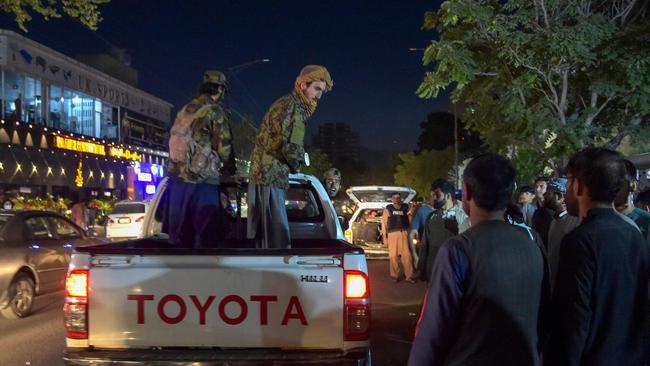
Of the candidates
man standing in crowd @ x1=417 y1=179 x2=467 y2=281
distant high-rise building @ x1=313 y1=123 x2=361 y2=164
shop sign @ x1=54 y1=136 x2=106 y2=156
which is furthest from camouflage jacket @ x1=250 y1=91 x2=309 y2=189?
distant high-rise building @ x1=313 y1=123 x2=361 y2=164

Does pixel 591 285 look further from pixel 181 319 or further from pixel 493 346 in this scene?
pixel 181 319

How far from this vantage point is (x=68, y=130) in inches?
1272

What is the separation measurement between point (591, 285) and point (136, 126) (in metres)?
42.0

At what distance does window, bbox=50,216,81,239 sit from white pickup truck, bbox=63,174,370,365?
659 centimetres

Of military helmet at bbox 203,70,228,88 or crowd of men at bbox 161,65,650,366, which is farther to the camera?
military helmet at bbox 203,70,228,88

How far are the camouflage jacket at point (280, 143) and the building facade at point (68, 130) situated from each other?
925 inches

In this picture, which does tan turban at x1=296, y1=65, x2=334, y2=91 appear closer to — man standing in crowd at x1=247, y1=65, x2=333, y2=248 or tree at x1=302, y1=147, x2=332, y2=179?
man standing in crowd at x1=247, y1=65, x2=333, y2=248

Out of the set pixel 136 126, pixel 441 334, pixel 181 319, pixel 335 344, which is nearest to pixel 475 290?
pixel 441 334

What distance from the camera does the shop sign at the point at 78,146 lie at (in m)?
29.6

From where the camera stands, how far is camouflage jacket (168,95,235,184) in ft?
17.1

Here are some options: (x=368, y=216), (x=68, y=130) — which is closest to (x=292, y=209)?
(x=368, y=216)

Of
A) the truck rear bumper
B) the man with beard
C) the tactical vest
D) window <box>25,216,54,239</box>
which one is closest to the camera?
the truck rear bumper

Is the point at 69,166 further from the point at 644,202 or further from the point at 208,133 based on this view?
the point at 644,202

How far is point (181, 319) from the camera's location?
13.2 ft
